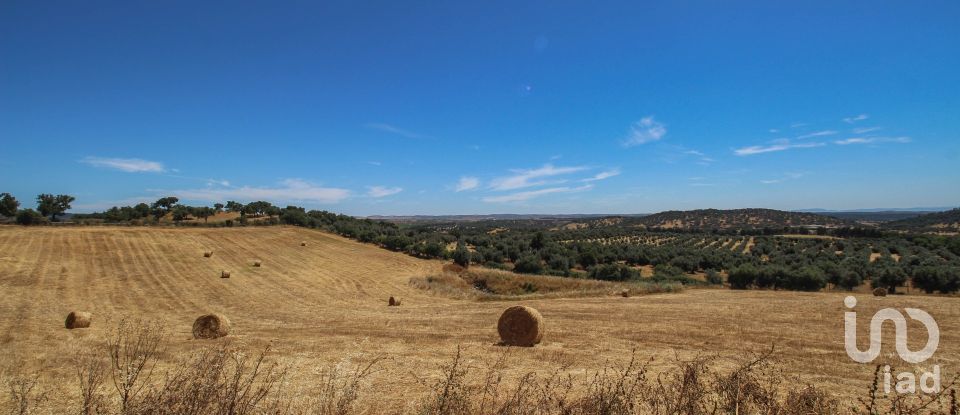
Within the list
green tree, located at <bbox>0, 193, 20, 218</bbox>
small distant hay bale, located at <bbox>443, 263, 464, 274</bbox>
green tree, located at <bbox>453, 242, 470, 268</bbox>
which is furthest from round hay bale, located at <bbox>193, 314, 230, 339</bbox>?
green tree, located at <bbox>0, 193, 20, 218</bbox>

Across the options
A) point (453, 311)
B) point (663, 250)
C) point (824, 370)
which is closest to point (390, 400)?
point (824, 370)

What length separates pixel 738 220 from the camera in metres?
130

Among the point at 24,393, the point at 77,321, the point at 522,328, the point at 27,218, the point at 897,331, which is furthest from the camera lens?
the point at 27,218

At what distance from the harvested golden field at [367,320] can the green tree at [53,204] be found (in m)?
21.6

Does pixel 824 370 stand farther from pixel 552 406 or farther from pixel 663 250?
pixel 663 250

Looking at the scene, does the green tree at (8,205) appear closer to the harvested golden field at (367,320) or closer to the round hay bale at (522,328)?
the harvested golden field at (367,320)

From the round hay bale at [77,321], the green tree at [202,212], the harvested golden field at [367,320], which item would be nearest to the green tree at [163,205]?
the green tree at [202,212]

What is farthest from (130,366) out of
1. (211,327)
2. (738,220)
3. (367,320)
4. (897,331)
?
(738,220)

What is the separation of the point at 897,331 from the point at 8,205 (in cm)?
7985

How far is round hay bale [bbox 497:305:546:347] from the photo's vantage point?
13320mm

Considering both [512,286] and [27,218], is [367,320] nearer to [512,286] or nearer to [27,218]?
[512,286]

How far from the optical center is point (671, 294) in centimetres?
2727

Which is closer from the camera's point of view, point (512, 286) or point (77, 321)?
point (77, 321)

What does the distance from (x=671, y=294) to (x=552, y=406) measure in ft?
76.2
